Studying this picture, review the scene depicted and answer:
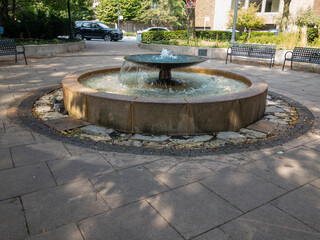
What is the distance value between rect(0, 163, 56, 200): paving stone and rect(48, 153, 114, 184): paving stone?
0.37ft

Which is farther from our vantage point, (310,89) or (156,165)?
(310,89)

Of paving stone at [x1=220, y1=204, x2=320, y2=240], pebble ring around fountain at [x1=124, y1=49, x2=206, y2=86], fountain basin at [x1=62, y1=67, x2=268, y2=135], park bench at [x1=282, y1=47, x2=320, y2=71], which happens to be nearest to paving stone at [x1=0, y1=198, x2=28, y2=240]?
paving stone at [x1=220, y1=204, x2=320, y2=240]

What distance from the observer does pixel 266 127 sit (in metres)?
5.30

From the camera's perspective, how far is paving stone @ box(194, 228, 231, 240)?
2480 millimetres

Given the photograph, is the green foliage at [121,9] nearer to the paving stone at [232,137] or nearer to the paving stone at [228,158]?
the paving stone at [232,137]

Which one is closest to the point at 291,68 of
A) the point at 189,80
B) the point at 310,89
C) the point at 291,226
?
the point at 310,89

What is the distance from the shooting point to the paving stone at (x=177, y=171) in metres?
3.46

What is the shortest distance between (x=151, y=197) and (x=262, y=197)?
4.27 ft

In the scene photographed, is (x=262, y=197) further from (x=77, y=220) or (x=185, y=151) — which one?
(x=77, y=220)

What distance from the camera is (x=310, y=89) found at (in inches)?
342

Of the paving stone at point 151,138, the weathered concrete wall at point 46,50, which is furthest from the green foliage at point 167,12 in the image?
the paving stone at point 151,138

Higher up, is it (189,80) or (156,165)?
(189,80)

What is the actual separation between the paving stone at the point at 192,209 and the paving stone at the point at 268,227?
118 mm

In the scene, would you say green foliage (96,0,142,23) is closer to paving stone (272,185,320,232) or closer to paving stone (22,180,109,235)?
paving stone (22,180,109,235)
